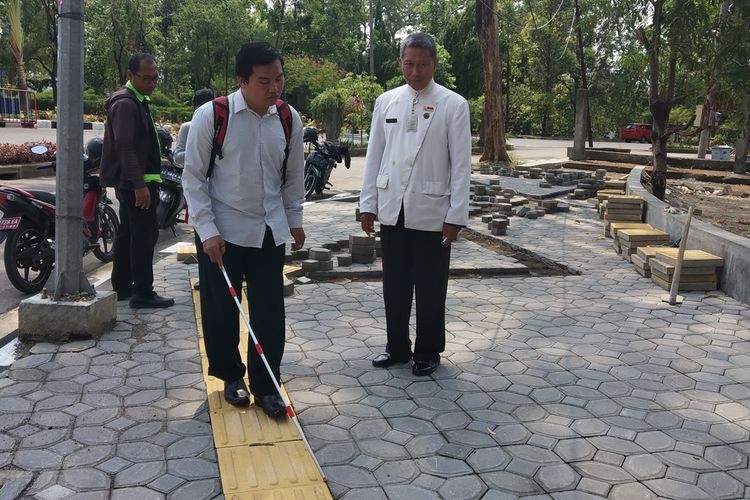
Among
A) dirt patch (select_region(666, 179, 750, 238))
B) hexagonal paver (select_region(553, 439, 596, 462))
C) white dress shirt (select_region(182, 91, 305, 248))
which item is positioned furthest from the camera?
dirt patch (select_region(666, 179, 750, 238))

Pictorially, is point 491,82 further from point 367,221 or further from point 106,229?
point 367,221

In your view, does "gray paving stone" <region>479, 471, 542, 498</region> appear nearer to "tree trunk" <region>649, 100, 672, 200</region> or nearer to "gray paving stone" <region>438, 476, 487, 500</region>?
"gray paving stone" <region>438, 476, 487, 500</region>

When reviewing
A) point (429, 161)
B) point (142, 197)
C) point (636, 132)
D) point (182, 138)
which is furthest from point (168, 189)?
point (636, 132)

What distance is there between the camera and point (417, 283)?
416cm

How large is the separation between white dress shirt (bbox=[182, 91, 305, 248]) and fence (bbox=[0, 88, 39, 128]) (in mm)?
27636

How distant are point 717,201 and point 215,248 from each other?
470 inches

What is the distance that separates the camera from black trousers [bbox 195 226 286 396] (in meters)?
3.50

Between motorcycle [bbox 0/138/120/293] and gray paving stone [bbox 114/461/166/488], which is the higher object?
motorcycle [bbox 0/138/120/293]

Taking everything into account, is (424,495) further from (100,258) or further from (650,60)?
(650,60)

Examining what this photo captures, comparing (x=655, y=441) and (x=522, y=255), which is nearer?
(x=655, y=441)

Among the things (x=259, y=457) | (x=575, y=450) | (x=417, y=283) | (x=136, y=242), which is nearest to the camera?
(x=259, y=457)

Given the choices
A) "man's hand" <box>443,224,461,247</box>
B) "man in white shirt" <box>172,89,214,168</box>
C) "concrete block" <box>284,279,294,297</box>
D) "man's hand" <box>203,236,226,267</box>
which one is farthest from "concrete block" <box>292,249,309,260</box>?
"man's hand" <box>203,236,226,267</box>

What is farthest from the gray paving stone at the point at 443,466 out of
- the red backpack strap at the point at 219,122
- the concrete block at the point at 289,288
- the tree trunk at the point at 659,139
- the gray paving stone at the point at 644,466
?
the tree trunk at the point at 659,139

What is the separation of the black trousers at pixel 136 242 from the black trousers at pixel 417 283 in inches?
81.8
